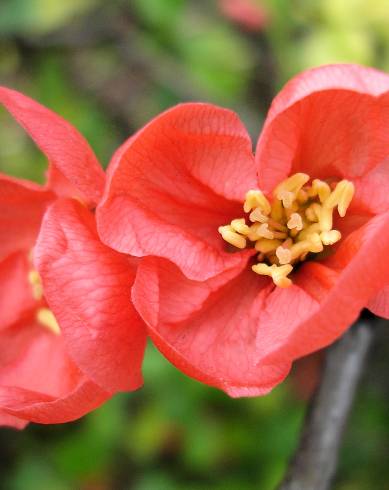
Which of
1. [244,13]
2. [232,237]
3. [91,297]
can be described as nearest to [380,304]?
[232,237]

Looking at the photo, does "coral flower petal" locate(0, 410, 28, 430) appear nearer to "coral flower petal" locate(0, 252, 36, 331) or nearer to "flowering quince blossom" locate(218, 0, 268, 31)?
"coral flower petal" locate(0, 252, 36, 331)

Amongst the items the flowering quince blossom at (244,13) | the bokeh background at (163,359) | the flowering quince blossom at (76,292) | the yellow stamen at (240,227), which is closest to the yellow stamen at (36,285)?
the flowering quince blossom at (76,292)

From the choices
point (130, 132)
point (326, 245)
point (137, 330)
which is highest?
point (326, 245)

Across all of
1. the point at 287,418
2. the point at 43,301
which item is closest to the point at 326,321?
the point at 43,301

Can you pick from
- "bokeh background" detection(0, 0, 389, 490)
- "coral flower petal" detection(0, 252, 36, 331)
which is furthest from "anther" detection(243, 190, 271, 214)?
"bokeh background" detection(0, 0, 389, 490)

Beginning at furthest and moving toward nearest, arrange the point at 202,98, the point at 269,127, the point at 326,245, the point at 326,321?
the point at 202,98
the point at 326,245
the point at 269,127
the point at 326,321

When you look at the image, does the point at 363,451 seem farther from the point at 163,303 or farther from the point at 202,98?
the point at 163,303
